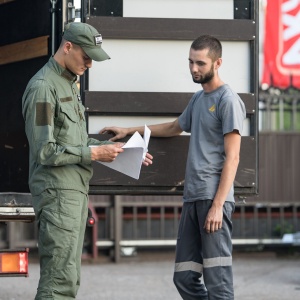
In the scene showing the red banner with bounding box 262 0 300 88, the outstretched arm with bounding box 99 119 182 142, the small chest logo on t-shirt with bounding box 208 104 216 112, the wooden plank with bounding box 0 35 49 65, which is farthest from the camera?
the red banner with bounding box 262 0 300 88

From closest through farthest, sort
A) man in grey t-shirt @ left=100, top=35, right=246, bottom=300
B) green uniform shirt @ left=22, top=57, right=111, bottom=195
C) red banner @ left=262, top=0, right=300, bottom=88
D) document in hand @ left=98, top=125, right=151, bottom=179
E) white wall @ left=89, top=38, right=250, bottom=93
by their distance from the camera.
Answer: green uniform shirt @ left=22, top=57, right=111, bottom=195 < document in hand @ left=98, top=125, right=151, bottom=179 < man in grey t-shirt @ left=100, top=35, right=246, bottom=300 < white wall @ left=89, top=38, right=250, bottom=93 < red banner @ left=262, top=0, right=300, bottom=88

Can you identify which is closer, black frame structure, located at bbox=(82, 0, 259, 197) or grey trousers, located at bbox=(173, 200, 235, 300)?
grey trousers, located at bbox=(173, 200, 235, 300)

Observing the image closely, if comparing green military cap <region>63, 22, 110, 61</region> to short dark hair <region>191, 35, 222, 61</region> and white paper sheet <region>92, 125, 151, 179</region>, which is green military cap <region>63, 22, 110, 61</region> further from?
short dark hair <region>191, 35, 222, 61</region>

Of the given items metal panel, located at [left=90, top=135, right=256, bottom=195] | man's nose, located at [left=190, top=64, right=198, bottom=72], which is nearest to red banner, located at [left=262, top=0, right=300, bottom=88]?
metal panel, located at [left=90, top=135, right=256, bottom=195]

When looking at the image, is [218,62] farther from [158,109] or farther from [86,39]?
[86,39]

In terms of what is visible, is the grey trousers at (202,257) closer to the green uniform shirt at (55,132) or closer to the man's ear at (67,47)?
the green uniform shirt at (55,132)

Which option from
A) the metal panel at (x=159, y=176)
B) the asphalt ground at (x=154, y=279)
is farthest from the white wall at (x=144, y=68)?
the asphalt ground at (x=154, y=279)

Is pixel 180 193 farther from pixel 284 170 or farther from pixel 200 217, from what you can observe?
pixel 284 170

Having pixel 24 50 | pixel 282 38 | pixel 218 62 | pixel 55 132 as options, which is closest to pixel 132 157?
pixel 55 132

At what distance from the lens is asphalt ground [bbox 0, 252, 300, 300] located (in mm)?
11250

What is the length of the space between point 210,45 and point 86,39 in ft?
2.92

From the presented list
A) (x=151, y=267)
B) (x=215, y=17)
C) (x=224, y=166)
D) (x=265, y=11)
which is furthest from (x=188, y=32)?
(x=265, y=11)

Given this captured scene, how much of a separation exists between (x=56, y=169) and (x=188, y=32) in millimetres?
1530

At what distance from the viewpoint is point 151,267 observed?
1481 centimetres
